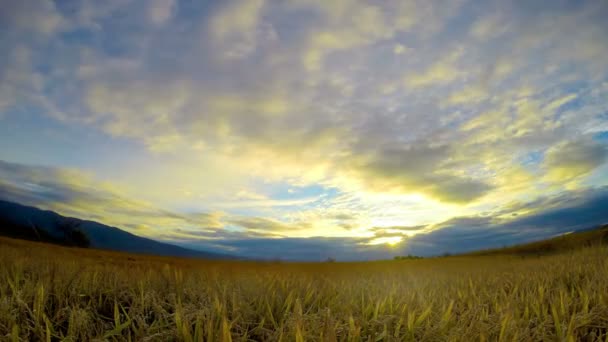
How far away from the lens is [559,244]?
22.2 m

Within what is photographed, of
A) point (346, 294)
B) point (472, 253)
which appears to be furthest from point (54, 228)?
point (346, 294)

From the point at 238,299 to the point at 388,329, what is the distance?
1.27m

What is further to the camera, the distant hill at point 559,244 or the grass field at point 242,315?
the distant hill at point 559,244

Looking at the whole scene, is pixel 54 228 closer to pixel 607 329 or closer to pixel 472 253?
pixel 472 253

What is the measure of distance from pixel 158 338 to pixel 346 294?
7.03 feet

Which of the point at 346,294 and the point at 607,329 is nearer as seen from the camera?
the point at 607,329

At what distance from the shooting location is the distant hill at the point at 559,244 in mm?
20781

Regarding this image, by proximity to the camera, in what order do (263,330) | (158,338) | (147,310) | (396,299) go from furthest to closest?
(396,299) → (147,310) → (263,330) → (158,338)

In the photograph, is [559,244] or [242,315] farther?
[559,244]

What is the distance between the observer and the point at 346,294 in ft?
13.2

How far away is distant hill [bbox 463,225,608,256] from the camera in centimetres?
2078

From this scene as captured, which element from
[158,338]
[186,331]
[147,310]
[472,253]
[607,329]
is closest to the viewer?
[186,331]

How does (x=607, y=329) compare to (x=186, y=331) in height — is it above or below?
below

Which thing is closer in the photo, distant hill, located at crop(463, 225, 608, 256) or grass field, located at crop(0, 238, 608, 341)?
grass field, located at crop(0, 238, 608, 341)
